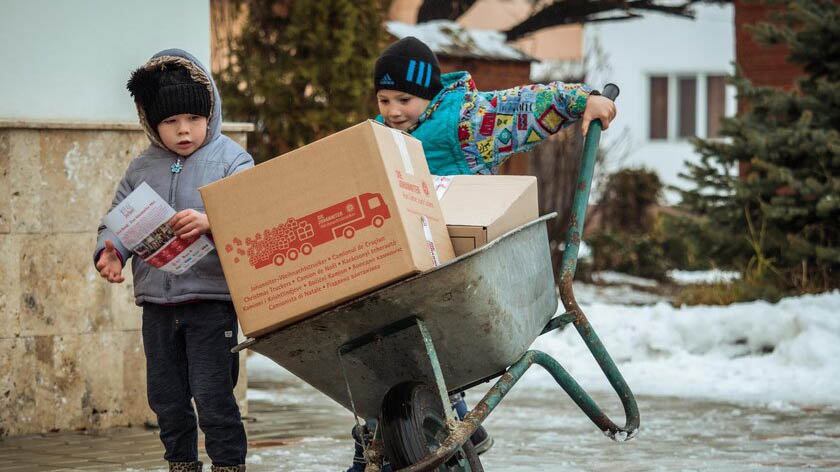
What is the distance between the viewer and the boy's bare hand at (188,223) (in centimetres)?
374

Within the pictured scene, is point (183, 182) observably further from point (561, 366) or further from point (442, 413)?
point (561, 366)

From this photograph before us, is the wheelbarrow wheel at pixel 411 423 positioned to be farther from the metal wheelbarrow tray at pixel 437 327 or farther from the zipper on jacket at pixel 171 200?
the zipper on jacket at pixel 171 200

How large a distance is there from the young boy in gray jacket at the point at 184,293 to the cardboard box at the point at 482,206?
2.72 ft

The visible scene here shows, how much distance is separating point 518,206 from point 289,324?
Answer: 0.79 metres

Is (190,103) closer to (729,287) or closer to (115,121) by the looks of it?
(115,121)

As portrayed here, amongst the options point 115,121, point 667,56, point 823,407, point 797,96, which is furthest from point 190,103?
point 667,56

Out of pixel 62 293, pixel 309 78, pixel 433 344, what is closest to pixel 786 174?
pixel 309 78

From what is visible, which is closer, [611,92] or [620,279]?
[611,92]

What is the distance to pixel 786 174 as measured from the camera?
8688mm

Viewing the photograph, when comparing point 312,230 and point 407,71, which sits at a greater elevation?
point 407,71

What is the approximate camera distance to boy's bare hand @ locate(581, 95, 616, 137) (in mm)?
3889

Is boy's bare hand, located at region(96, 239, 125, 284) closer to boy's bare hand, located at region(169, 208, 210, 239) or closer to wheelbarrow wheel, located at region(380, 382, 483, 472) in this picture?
boy's bare hand, located at region(169, 208, 210, 239)

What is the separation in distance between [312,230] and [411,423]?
0.58m

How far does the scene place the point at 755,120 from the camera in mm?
9391
